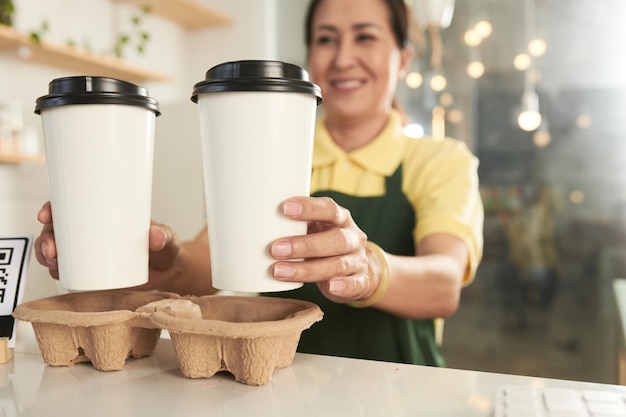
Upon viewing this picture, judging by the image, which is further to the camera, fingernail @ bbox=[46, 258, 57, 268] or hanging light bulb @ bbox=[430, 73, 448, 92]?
hanging light bulb @ bbox=[430, 73, 448, 92]

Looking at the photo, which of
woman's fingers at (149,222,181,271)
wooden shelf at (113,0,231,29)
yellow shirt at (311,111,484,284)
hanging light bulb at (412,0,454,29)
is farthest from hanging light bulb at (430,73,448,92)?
woman's fingers at (149,222,181,271)

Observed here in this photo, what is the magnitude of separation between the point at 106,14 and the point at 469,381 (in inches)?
94.0

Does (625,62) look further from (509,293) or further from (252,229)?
(252,229)

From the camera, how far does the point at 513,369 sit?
8.58 feet

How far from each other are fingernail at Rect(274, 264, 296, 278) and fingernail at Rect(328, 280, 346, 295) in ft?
0.26

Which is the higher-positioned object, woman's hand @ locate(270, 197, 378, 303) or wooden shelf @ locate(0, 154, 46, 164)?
wooden shelf @ locate(0, 154, 46, 164)

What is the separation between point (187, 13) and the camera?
280cm

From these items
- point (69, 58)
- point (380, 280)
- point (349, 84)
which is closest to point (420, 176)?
point (349, 84)

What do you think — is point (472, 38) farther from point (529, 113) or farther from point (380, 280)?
point (380, 280)

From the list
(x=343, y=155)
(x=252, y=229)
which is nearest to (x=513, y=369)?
(x=343, y=155)

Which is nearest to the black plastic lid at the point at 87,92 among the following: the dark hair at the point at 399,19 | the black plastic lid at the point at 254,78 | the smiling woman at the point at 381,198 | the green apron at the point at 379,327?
the black plastic lid at the point at 254,78

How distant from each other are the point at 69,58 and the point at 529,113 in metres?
1.92

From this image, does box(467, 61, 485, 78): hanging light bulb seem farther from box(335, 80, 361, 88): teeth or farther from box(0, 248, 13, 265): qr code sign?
box(0, 248, 13, 265): qr code sign

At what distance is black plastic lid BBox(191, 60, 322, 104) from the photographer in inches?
→ 22.0
